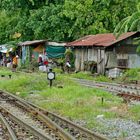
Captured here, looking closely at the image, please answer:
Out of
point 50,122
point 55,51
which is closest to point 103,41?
point 55,51

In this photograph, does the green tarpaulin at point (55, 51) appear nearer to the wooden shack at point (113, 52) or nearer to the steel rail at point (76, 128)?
the wooden shack at point (113, 52)

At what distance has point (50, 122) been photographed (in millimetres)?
12227

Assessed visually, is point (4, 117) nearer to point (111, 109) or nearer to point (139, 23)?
point (111, 109)

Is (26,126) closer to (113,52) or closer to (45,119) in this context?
(45,119)

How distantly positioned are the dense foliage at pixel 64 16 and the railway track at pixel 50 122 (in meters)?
25.7

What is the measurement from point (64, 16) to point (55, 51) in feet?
20.2

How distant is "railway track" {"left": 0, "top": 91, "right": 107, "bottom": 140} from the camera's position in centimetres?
1063

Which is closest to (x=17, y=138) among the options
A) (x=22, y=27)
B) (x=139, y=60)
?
(x=139, y=60)

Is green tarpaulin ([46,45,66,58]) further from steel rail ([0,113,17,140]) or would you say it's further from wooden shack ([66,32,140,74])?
steel rail ([0,113,17,140])

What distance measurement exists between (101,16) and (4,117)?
31.7 metres

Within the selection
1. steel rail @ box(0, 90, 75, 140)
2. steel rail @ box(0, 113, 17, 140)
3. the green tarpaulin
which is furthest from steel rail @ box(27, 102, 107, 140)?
the green tarpaulin

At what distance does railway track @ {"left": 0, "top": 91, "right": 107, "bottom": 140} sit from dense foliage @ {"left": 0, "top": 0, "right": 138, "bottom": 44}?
25.7 m

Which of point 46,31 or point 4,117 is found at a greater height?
point 46,31

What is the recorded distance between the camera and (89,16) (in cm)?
4459
